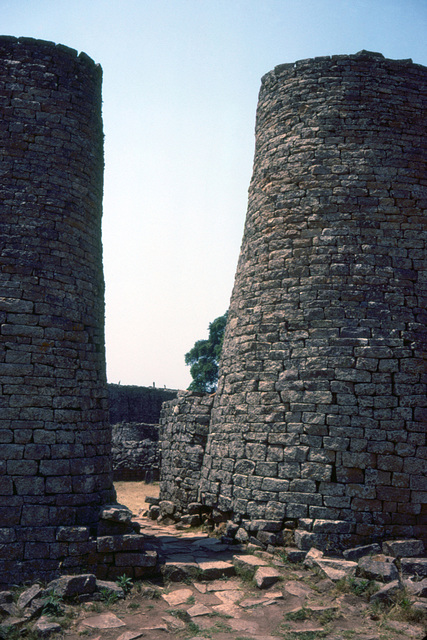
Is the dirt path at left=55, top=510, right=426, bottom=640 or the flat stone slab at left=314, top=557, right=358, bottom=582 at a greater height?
the flat stone slab at left=314, top=557, right=358, bottom=582

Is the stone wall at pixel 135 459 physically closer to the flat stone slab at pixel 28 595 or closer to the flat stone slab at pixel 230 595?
the flat stone slab at pixel 230 595

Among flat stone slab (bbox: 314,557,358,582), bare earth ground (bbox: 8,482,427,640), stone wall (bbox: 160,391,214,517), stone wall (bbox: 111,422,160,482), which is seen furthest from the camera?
stone wall (bbox: 111,422,160,482)

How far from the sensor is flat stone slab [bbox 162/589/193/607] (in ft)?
17.7

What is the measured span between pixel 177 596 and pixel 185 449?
473cm

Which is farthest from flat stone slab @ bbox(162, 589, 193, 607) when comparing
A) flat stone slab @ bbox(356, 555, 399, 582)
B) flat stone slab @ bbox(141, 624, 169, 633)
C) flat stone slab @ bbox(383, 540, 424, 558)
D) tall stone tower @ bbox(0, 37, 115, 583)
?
flat stone slab @ bbox(383, 540, 424, 558)

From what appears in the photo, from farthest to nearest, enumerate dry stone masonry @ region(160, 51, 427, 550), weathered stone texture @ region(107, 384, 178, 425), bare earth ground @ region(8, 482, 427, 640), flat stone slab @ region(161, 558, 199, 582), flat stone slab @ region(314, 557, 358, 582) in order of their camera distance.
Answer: weathered stone texture @ region(107, 384, 178, 425) < dry stone masonry @ region(160, 51, 427, 550) < flat stone slab @ region(161, 558, 199, 582) < flat stone slab @ region(314, 557, 358, 582) < bare earth ground @ region(8, 482, 427, 640)

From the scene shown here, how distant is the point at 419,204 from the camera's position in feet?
25.0

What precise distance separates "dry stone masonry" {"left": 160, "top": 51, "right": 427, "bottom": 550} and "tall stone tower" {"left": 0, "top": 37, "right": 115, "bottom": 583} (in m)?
2.18

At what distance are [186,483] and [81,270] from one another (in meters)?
5.03

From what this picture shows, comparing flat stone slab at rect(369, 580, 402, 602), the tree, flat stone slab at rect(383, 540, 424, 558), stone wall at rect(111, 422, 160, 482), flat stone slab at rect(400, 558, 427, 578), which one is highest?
the tree

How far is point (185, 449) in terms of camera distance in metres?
10.2

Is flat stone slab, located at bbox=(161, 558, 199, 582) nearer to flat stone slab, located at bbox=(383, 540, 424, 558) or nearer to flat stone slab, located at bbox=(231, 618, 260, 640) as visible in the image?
flat stone slab, located at bbox=(231, 618, 260, 640)

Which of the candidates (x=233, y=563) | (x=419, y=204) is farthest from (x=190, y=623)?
(x=419, y=204)

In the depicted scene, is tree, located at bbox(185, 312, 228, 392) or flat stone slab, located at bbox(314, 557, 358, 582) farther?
tree, located at bbox(185, 312, 228, 392)
